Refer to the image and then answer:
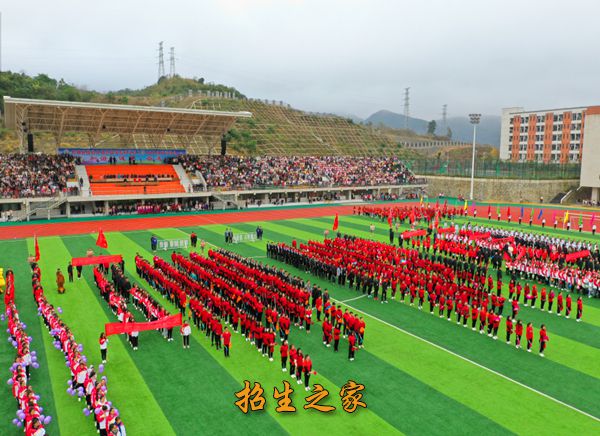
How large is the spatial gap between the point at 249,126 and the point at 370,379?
266ft

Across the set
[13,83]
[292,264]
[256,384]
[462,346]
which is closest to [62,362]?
[256,384]

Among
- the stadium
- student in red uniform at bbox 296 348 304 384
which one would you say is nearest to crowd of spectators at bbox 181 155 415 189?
the stadium

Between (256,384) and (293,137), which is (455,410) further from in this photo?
(293,137)

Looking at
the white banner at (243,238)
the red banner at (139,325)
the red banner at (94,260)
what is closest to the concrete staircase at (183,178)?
the white banner at (243,238)

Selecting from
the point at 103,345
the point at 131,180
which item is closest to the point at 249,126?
the point at 131,180

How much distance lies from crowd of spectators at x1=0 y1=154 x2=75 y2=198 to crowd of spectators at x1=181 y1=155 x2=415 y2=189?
12.5 meters

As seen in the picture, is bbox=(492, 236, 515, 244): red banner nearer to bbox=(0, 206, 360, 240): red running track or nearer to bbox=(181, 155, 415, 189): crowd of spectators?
bbox=(0, 206, 360, 240): red running track

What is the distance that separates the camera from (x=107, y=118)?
46594mm

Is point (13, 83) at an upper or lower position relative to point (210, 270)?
upper

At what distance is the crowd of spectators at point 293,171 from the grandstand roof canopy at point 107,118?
430 cm

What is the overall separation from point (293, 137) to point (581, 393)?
82347 millimetres

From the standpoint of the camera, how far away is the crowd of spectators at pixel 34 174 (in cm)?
4009

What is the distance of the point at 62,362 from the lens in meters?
13.2

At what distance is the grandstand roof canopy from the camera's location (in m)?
42.0
